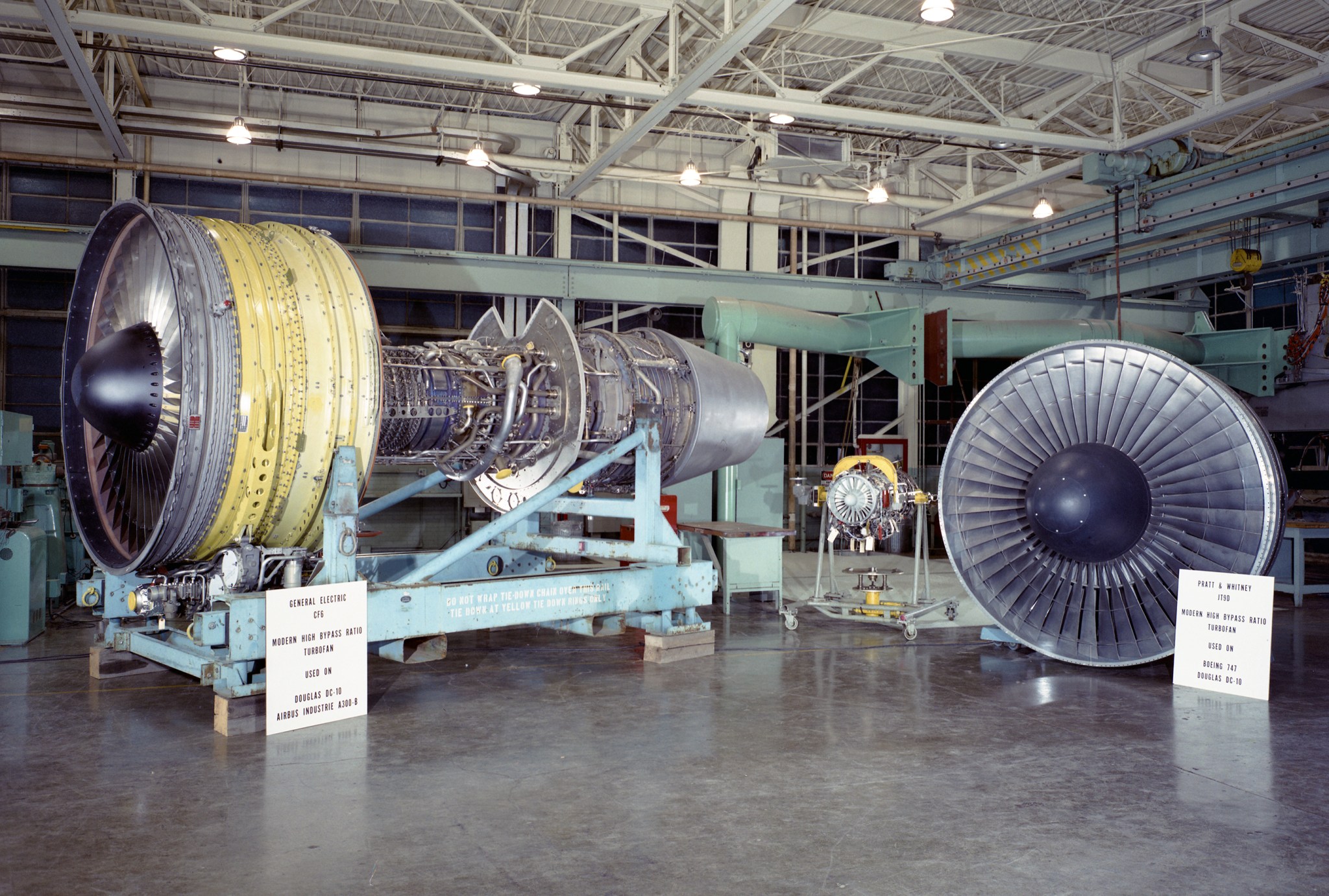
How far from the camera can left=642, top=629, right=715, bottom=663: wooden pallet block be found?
6672mm

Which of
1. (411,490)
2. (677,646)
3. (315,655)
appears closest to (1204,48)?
(677,646)

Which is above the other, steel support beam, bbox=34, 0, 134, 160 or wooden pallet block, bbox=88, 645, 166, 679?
steel support beam, bbox=34, 0, 134, 160

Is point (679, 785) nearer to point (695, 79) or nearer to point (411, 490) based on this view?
point (411, 490)

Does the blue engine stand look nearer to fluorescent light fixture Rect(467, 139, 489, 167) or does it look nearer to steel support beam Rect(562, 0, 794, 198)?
steel support beam Rect(562, 0, 794, 198)

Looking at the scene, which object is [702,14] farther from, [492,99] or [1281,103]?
[1281,103]

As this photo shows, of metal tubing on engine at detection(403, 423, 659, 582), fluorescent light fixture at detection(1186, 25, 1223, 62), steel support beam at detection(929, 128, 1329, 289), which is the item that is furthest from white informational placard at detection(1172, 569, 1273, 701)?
fluorescent light fixture at detection(1186, 25, 1223, 62)

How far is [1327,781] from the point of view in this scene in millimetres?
4238

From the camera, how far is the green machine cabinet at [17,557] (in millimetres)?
7242

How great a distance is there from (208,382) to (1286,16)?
511 inches

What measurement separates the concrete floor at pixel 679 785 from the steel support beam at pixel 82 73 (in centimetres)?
576

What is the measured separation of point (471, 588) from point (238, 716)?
4.59 feet

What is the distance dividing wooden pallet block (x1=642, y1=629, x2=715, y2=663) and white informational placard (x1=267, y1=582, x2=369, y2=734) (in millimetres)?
2109

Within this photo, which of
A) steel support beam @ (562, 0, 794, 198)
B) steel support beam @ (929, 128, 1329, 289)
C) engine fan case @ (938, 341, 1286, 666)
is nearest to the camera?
engine fan case @ (938, 341, 1286, 666)

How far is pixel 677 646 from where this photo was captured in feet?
22.2
